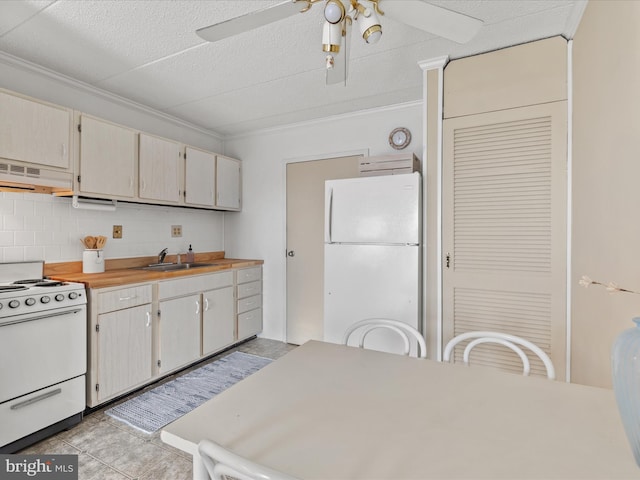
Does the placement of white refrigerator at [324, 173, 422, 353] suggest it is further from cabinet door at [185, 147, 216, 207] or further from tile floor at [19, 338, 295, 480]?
cabinet door at [185, 147, 216, 207]

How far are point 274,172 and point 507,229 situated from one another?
257cm

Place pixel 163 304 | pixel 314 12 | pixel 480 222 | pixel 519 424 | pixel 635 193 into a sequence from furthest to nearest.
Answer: pixel 163 304
pixel 480 222
pixel 314 12
pixel 635 193
pixel 519 424

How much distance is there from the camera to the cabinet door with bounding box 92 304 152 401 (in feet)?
7.43

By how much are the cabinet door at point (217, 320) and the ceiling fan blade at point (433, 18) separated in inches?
107

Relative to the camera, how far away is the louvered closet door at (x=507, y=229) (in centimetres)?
204

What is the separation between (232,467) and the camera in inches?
24.2

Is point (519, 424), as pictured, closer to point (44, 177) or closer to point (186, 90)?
point (44, 177)

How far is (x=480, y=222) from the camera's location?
2242mm

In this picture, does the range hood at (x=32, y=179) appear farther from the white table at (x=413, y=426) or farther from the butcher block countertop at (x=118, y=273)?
the white table at (x=413, y=426)

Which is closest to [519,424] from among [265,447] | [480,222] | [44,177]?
[265,447]

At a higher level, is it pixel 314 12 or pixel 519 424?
pixel 314 12

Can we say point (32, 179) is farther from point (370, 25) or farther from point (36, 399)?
point (370, 25)

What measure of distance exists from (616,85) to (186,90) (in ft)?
9.41

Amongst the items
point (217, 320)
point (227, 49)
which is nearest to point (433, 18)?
point (227, 49)
